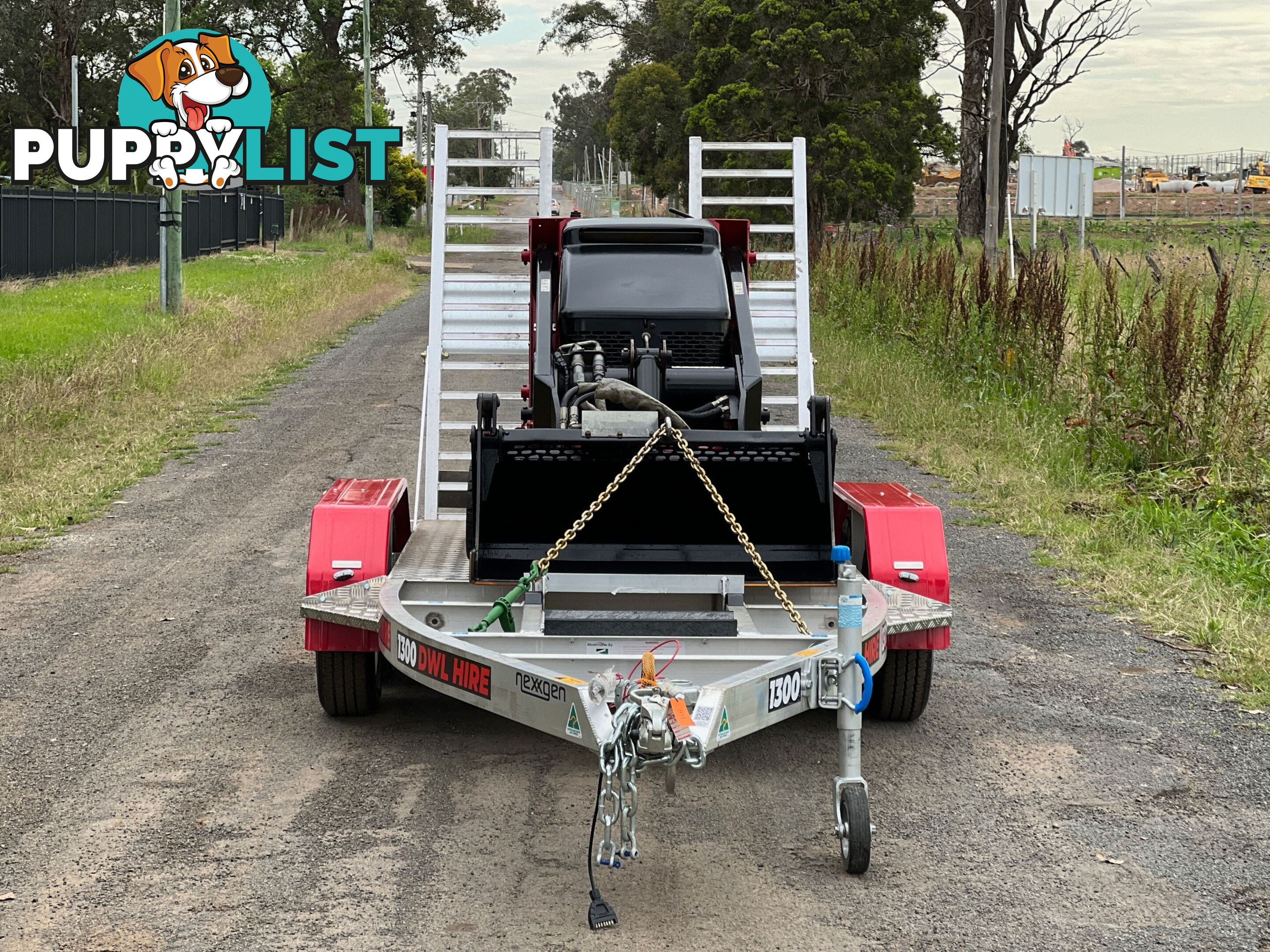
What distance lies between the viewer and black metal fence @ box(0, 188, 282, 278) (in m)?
32.4

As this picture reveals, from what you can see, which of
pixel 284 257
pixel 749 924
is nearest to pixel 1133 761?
pixel 749 924

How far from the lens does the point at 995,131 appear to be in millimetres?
22953

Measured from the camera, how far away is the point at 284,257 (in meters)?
44.6

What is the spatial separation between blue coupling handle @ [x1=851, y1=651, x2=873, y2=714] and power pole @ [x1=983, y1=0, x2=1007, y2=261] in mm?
18181

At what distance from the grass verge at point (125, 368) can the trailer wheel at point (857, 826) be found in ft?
20.5

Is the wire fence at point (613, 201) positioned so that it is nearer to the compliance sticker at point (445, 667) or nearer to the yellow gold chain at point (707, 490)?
the yellow gold chain at point (707, 490)

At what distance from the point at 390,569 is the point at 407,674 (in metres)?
1.26

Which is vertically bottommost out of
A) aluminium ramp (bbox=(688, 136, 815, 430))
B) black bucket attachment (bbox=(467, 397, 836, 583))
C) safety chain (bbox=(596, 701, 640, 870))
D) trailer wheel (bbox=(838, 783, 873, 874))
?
trailer wheel (bbox=(838, 783, 873, 874))

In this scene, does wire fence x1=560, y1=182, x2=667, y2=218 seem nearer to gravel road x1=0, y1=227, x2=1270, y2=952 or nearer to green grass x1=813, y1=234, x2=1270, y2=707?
green grass x1=813, y1=234, x2=1270, y2=707

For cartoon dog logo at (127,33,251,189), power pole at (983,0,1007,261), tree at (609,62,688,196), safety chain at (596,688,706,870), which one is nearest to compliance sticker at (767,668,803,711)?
safety chain at (596,688,706,870)

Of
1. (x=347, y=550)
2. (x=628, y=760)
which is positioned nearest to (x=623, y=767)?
(x=628, y=760)

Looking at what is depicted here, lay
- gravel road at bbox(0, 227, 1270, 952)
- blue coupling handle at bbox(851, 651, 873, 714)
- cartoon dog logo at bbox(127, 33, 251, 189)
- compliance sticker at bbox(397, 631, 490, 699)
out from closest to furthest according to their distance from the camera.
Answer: gravel road at bbox(0, 227, 1270, 952) → blue coupling handle at bbox(851, 651, 873, 714) → compliance sticker at bbox(397, 631, 490, 699) → cartoon dog logo at bbox(127, 33, 251, 189)

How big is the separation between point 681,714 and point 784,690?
0.56 meters

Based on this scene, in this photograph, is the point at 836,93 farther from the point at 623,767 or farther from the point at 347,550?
the point at 623,767
